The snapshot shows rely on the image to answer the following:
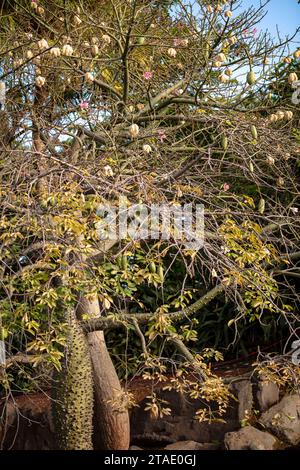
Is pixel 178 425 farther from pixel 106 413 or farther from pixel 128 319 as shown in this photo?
pixel 128 319

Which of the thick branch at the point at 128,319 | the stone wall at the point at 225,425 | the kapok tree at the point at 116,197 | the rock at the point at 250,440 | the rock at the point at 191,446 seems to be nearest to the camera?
the kapok tree at the point at 116,197

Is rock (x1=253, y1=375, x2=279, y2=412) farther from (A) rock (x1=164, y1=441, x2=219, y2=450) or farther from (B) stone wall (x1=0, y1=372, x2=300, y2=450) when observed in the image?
(A) rock (x1=164, y1=441, x2=219, y2=450)

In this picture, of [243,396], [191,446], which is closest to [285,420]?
[243,396]

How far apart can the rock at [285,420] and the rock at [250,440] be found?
0.11m

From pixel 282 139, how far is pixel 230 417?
9.11 ft

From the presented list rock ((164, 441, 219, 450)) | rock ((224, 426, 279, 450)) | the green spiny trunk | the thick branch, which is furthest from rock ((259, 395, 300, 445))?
the green spiny trunk

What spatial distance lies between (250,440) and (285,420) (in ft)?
1.55

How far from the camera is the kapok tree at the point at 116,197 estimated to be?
420 centimetres

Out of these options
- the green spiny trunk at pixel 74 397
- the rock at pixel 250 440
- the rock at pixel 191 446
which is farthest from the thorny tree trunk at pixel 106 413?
the rock at pixel 250 440

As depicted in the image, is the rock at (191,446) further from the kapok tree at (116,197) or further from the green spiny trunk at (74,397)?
the green spiny trunk at (74,397)

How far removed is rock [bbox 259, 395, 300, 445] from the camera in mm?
5637

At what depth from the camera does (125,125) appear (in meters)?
6.01
